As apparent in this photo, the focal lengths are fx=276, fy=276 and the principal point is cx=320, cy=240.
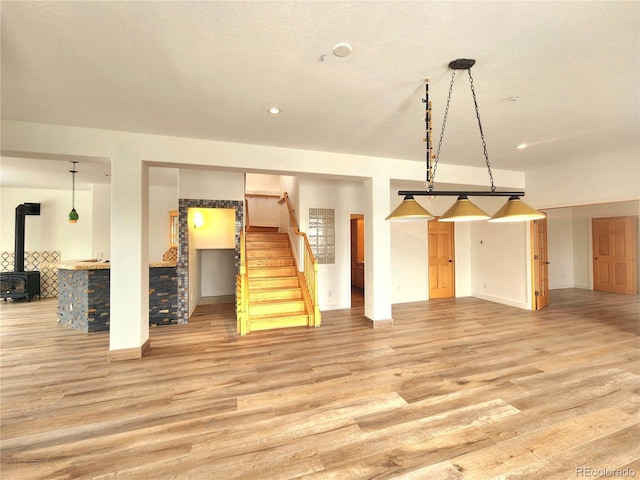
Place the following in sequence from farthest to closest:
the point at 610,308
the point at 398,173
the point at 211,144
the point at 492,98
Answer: the point at 610,308 < the point at 398,173 < the point at 211,144 < the point at 492,98

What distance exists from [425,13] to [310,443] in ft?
9.88

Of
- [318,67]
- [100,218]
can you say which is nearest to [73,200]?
[100,218]

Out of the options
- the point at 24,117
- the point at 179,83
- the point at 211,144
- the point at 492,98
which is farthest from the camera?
the point at 211,144

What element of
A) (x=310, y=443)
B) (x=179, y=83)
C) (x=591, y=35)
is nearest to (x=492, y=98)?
(x=591, y=35)

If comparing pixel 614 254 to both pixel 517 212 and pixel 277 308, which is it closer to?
pixel 517 212

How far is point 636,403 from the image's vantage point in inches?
97.7

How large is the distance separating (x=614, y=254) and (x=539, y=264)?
4078mm

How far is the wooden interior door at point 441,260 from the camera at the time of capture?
7164 mm

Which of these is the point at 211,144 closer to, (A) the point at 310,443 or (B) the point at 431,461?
(A) the point at 310,443

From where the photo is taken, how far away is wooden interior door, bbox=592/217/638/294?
7.60 meters

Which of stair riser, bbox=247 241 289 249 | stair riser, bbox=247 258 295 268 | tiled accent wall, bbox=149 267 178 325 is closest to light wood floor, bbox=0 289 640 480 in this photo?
tiled accent wall, bbox=149 267 178 325

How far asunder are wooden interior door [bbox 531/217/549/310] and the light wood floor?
1.44 meters

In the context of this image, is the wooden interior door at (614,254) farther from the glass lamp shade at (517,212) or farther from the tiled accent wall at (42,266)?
the tiled accent wall at (42,266)

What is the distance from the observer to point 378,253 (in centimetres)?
481
